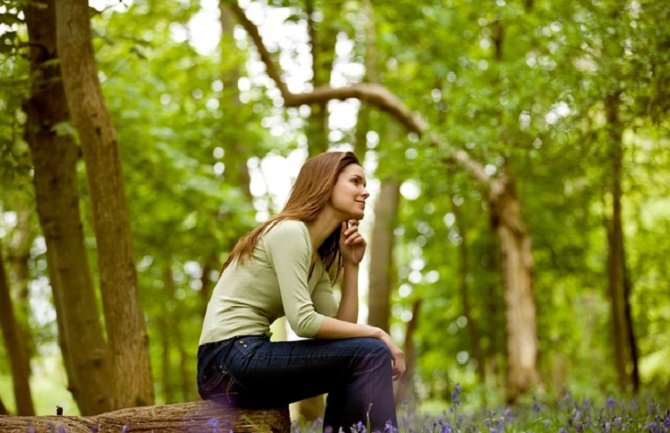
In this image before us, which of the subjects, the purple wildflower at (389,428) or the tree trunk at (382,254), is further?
the tree trunk at (382,254)

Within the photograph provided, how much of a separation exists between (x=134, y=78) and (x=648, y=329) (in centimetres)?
1183

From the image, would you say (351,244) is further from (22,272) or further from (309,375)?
(22,272)

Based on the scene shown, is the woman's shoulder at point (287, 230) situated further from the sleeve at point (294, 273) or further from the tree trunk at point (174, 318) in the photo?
the tree trunk at point (174, 318)

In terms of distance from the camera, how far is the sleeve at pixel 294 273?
388 centimetres

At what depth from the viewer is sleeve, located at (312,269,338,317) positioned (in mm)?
4484

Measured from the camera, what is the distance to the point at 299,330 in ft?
12.7

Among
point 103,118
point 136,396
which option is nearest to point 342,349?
point 136,396

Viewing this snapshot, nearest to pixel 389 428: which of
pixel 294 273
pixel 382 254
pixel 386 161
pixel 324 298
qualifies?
pixel 294 273

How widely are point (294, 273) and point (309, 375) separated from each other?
1.64ft

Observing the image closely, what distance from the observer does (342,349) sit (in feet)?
12.8

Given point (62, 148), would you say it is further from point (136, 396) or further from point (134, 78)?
point (134, 78)

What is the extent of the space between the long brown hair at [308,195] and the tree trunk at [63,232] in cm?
248

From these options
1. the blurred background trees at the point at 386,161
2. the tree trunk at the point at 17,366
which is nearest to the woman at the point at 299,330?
the blurred background trees at the point at 386,161

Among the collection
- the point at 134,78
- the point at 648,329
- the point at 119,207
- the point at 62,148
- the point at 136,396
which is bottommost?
the point at 648,329
